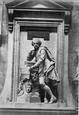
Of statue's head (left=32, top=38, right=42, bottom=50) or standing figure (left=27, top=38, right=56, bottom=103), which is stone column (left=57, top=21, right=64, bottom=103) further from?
statue's head (left=32, top=38, right=42, bottom=50)

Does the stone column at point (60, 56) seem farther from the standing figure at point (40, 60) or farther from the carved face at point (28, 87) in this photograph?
the carved face at point (28, 87)

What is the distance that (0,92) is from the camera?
13180 millimetres

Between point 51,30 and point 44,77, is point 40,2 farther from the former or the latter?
Answer: point 44,77

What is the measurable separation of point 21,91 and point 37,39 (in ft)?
6.05

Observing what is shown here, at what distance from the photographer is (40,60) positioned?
12.9 metres

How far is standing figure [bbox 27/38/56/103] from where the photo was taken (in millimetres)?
12875

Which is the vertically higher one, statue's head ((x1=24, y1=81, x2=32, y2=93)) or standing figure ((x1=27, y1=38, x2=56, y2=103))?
standing figure ((x1=27, y1=38, x2=56, y2=103))

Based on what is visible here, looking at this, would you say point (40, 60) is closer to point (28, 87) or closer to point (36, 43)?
point (36, 43)

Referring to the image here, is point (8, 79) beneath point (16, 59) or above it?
beneath

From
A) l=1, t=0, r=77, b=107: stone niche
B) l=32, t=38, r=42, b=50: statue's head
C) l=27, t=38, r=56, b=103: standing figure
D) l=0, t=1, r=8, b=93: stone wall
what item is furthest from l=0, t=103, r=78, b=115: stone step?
l=32, t=38, r=42, b=50: statue's head

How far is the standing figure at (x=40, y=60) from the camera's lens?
1288 cm

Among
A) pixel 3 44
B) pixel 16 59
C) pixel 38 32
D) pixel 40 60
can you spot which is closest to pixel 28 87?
pixel 40 60

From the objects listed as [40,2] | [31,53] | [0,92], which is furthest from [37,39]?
[0,92]

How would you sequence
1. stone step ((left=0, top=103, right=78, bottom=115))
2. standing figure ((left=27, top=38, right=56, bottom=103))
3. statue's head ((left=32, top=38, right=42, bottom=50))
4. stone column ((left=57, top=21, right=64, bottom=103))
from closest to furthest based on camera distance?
stone step ((left=0, top=103, right=78, bottom=115)) < standing figure ((left=27, top=38, right=56, bottom=103)) < statue's head ((left=32, top=38, right=42, bottom=50)) < stone column ((left=57, top=21, right=64, bottom=103))
